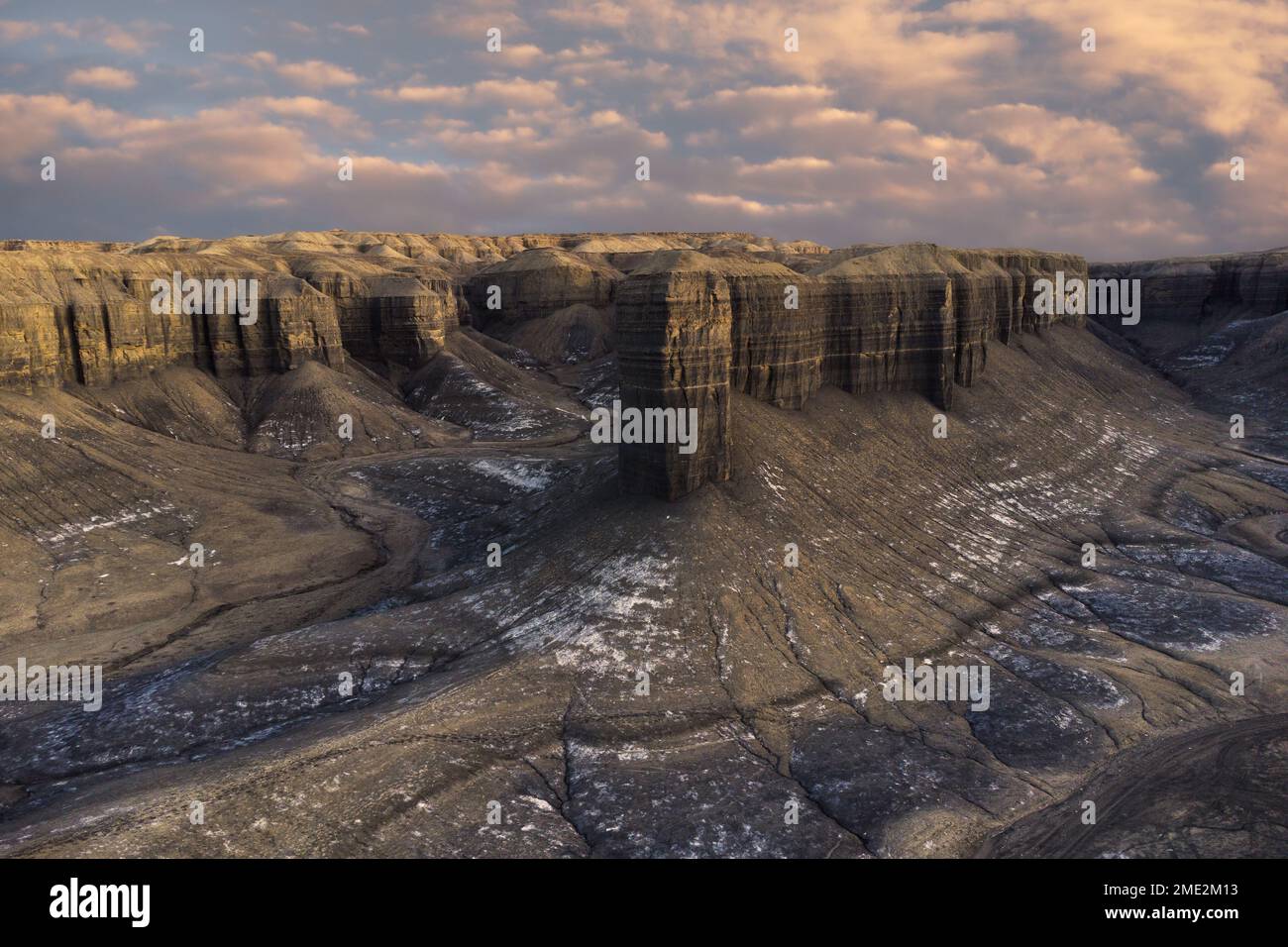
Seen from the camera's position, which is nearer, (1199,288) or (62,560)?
(62,560)

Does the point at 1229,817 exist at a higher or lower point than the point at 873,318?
lower

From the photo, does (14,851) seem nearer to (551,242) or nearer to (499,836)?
(499,836)

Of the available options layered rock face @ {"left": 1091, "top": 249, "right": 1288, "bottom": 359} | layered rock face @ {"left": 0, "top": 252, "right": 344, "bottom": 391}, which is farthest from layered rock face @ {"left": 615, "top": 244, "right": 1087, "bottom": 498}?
layered rock face @ {"left": 1091, "top": 249, "right": 1288, "bottom": 359}

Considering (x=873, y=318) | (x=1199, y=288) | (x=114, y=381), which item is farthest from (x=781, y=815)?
(x=1199, y=288)

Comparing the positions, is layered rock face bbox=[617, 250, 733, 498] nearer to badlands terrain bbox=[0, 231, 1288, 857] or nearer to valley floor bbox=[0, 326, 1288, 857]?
badlands terrain bbox=[0, 231, 1288, 857]

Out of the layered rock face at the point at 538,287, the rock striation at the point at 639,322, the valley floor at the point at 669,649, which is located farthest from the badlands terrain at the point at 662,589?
the layered rock face at the point at 538,287

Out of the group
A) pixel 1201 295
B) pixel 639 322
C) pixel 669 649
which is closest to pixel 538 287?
pixel 639 322

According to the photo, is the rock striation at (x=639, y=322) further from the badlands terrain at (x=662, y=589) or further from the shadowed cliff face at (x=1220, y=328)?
the shadowed cliff face at (x=1220, y=328)
